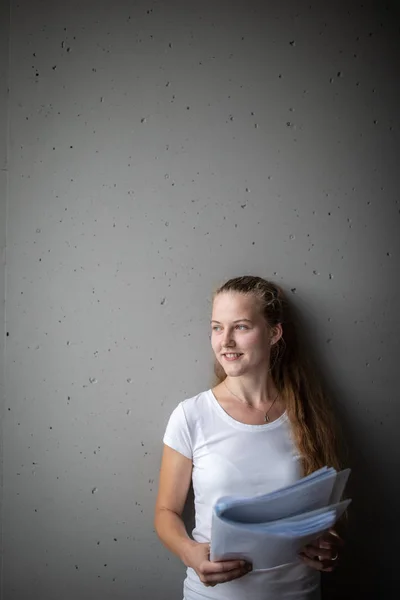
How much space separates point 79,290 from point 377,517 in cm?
120

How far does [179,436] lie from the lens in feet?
4.58

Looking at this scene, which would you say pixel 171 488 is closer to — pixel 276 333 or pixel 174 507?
pixel 174 507

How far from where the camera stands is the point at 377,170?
1614mm

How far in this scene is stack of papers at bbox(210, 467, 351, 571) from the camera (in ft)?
3.41

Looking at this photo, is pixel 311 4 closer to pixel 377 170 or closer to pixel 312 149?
pixel 312 149

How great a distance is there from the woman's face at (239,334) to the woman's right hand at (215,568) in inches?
18.0

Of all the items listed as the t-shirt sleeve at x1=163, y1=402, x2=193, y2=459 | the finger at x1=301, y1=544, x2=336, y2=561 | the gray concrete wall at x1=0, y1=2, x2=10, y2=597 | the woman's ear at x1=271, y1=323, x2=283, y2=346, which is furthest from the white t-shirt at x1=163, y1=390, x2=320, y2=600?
the gray concrete wall at x1=0, y1=2, x2=10, y2=597

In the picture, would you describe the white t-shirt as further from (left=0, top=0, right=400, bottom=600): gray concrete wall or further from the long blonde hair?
(left=0, top=0, right=400, bottom=600): gray concrete wall

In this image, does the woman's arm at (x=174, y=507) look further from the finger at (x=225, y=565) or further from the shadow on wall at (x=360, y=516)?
the shadow on wall at (x=360, y=516)

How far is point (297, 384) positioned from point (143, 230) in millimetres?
669

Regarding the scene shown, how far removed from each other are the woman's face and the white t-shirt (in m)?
0.14

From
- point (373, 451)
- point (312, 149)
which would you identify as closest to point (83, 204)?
point (312, 149)

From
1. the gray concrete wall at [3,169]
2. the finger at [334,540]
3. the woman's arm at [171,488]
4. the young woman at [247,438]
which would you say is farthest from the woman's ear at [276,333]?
the gray concrete wall at [3,169]

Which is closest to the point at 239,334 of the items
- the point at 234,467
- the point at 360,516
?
the point at 234,467
